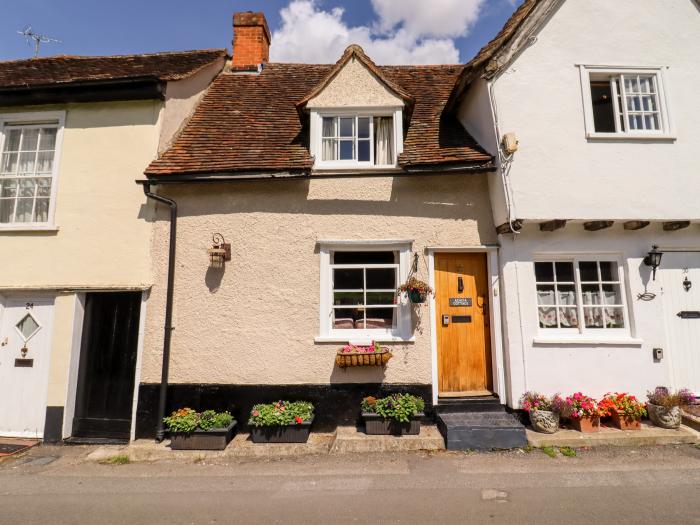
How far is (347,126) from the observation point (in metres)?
7.21

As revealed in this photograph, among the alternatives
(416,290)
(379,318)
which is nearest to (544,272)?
(416,290)

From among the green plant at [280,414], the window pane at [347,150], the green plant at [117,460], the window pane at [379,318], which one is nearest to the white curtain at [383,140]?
the window pane at [347,150]

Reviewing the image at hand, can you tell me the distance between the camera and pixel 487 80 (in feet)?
21.3

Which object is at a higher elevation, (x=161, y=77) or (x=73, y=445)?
(x=161, y=77)

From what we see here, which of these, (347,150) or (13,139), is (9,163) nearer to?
(13,139)

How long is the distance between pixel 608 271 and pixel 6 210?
1138 cm

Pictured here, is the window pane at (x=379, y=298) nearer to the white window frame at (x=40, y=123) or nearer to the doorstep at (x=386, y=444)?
the doorstep at (x=386, y=444)

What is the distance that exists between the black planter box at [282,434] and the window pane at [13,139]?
23.6ft

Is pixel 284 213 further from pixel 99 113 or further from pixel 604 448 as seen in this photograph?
pixel 604 448

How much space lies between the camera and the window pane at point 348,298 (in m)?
6.76

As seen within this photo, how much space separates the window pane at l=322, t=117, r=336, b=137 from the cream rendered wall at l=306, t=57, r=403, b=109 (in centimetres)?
26

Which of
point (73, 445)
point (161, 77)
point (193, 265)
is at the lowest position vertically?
point (73, 445)

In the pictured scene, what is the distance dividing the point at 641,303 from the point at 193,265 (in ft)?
26.1

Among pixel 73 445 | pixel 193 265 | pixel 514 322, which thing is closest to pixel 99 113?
pixel 193 265
